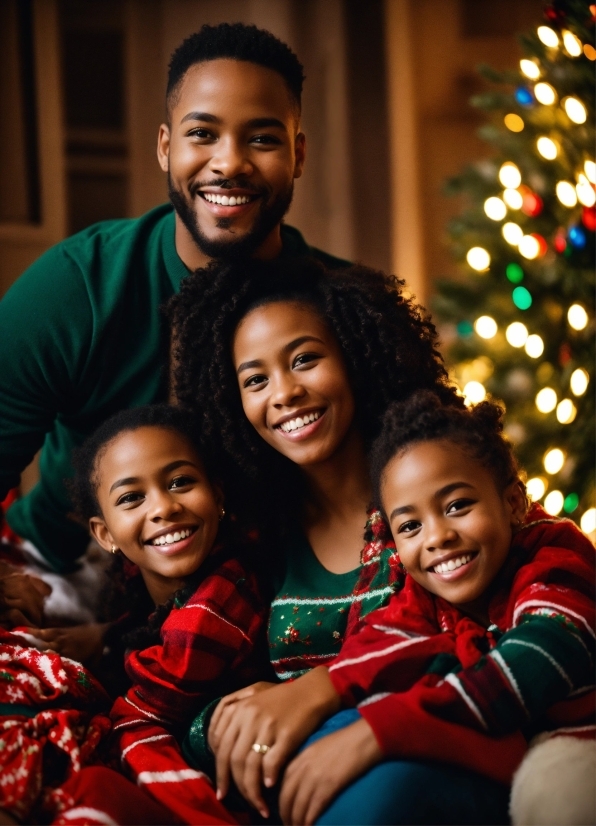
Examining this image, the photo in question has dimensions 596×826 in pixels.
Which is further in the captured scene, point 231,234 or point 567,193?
point 567,193

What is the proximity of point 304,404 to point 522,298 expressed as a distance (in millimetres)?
991

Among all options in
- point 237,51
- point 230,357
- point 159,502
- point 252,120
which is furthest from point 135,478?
point 237,51

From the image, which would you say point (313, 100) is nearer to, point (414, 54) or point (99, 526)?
point (414, 54)

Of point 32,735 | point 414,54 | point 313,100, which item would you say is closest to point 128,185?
point 313,100

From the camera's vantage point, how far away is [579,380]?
2057mm

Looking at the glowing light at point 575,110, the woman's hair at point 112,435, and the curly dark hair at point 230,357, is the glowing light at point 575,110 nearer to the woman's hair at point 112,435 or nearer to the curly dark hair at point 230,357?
the curly dark hair at point 230,357

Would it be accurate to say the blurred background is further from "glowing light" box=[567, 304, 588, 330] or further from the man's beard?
the man's beard

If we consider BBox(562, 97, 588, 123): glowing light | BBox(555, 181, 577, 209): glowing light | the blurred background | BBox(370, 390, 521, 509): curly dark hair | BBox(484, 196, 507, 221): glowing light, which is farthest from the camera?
the blurred background

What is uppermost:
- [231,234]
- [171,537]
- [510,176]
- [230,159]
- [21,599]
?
[510,176]

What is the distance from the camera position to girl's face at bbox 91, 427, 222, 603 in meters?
1.35

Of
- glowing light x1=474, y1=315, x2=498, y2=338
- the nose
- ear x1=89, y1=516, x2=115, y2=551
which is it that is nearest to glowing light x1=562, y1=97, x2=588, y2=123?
glowing light x1=474, y1=315, x2=498, y2=338

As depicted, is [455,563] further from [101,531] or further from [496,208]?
[496,208]

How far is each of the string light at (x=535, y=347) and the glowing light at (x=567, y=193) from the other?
0.31 metres

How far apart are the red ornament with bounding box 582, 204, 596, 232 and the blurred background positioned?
1.37 meters
